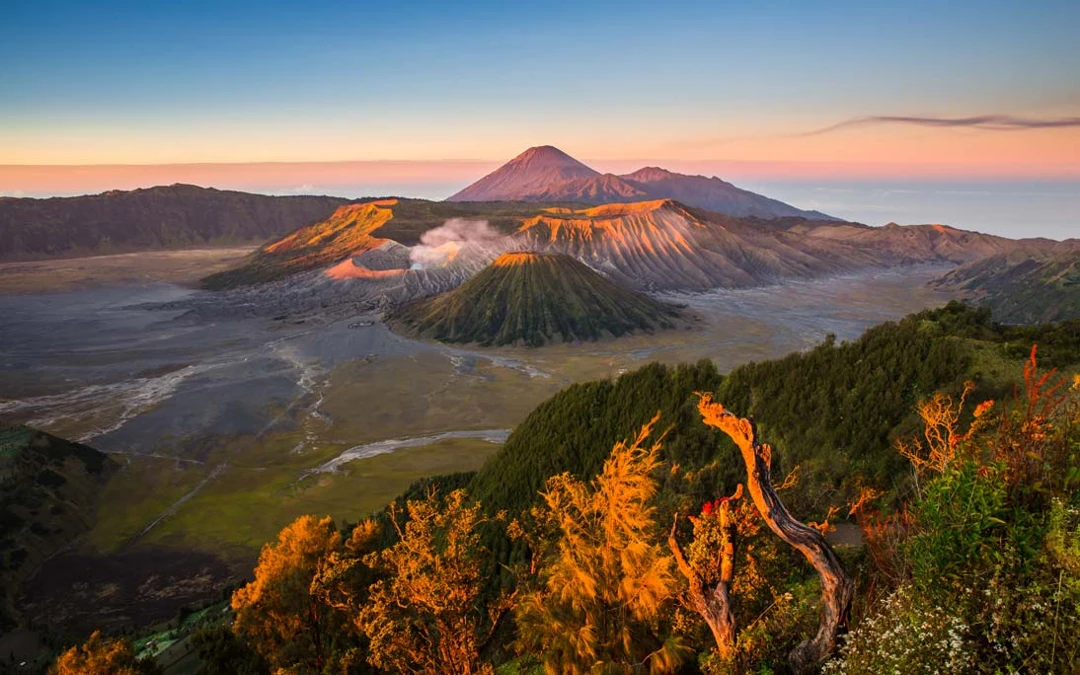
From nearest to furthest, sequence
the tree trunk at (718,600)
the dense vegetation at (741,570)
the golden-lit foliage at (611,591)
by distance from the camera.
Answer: the dense vegetation at (741,570) → the tree trunk at (718,600) → the golden-lit foliage at (611,591)

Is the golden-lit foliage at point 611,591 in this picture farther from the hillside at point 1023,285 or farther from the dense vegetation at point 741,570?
the hillside at point 1023,285

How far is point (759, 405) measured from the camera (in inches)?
1430

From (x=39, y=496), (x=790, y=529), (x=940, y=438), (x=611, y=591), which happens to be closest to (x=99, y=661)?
(x=611, y=591)

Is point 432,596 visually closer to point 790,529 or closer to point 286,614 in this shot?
point 790,529

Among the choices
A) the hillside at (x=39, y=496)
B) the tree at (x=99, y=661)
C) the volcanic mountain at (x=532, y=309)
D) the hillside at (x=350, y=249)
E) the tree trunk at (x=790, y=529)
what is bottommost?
the hillside at (x=39, y=496)

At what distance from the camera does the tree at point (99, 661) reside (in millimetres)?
18500

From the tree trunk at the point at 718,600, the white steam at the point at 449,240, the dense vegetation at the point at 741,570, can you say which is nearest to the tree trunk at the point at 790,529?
the dense vegetation at the point at 741,570

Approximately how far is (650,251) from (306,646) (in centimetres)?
17062

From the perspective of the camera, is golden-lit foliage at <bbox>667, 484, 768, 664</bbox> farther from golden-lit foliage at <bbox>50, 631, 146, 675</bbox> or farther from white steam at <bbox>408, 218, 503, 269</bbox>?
white steam at <bbox>408, 218, 503, 269</bbox>

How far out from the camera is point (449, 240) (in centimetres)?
17262

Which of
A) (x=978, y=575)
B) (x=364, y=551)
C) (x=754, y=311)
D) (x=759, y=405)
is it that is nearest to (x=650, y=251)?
(x=754, y=311)

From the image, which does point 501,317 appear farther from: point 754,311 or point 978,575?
point 978,575

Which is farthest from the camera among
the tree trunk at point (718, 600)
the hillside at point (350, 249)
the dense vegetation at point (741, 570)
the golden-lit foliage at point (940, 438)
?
the hillside at point (350, 249)

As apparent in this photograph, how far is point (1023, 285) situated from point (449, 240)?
484ft
